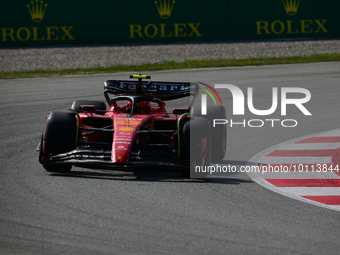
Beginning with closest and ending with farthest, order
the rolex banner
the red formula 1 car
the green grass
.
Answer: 1. the red formula 1 car
2. the green grass
3. the rolex banner

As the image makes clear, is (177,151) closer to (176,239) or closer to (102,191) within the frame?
(102,191)

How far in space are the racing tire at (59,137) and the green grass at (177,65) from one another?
971 centimetres

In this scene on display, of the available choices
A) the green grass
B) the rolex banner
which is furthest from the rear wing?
the rolex banner

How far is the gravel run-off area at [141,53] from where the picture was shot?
18.6m

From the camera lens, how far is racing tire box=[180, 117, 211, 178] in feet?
21.7

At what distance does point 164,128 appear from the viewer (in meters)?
7.51

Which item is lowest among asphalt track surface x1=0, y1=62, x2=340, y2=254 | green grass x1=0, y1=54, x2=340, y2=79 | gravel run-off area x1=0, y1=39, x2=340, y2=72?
asphalt track surface x1=0, y1=62, x2=340, y2=254

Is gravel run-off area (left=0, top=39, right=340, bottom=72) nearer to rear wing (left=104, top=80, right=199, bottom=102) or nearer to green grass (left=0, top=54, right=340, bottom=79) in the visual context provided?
green grass (left=0, top=54, right=340, bottom=79)

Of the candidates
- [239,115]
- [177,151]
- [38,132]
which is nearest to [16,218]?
[177,151]

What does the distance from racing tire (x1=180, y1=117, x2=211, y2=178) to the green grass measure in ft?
33.6

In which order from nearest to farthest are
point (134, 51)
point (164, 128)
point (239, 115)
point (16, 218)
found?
point (16, 218) → point (164, 128) → point (239, 115) → point (134, 51)

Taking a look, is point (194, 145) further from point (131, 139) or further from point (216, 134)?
point (216, 134)

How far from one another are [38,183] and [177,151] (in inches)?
66.3

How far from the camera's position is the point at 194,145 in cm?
664
